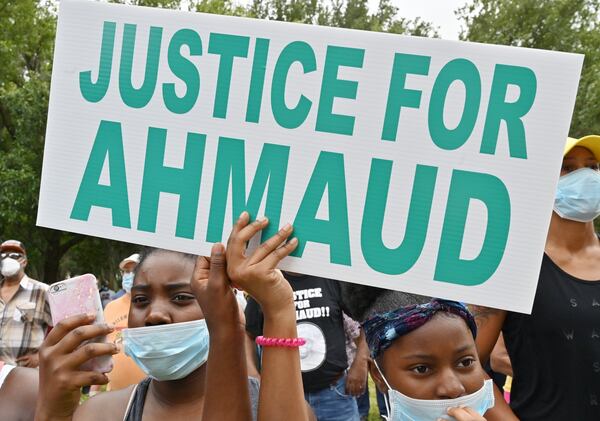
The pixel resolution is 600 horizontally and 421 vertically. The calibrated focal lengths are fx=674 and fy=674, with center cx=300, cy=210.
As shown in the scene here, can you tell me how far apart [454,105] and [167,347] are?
125cm

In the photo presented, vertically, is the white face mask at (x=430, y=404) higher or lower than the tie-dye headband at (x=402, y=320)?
lower

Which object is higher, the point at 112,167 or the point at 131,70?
the point at 131,70

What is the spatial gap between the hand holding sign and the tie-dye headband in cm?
49

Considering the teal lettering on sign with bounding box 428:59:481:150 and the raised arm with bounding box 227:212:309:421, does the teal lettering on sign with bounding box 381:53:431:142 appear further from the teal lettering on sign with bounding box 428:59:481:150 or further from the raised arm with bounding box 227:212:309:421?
the raised arm with bounding box 227:212:309:421

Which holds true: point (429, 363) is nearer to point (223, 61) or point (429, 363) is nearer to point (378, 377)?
point (378, 377)

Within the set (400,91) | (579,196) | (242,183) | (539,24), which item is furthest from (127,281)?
(539,24)

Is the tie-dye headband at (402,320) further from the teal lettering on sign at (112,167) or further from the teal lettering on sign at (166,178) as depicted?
the teal lettering on sign at (112,167)

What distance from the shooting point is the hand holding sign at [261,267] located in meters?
1.78

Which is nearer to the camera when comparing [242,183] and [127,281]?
[242,183]

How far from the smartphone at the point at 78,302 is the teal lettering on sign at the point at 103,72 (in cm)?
56

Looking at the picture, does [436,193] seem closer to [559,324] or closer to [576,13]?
[559,324]

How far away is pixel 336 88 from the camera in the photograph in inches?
75.7

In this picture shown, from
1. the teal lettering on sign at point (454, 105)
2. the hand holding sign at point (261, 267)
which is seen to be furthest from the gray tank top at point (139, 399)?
the teal lettering on sign at point (454, 105)

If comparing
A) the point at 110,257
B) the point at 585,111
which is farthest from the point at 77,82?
the point at 110,257
